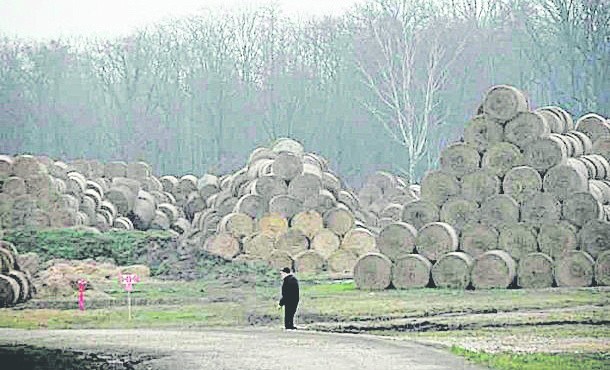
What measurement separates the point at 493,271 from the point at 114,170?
14182 millimetres

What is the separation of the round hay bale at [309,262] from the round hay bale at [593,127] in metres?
5.03

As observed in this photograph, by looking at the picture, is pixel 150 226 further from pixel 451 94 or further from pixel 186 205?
pixel 451 94

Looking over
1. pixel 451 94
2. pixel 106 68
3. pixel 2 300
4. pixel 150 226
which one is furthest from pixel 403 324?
pixel 106 68

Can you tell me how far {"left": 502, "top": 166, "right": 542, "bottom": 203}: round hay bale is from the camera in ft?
61.8

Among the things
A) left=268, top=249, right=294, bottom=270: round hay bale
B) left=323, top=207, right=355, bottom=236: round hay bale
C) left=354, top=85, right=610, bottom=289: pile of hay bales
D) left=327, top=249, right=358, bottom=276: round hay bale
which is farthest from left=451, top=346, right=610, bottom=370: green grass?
left=323, top=207, right=355, bottom=236: round hay bale

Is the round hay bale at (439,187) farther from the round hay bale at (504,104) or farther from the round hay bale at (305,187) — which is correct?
the round hay bale at (305,187)

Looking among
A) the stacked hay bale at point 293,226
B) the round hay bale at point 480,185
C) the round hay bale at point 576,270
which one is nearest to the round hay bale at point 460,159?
the round hay bale at point 480,185

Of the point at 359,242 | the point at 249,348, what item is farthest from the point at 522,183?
the point at 249,348

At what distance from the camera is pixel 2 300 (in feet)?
57.2

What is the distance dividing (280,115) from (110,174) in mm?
5417

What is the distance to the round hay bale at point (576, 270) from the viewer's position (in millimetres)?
17969

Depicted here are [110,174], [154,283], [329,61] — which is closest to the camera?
[154,283]

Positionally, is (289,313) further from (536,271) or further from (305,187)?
(305,187)

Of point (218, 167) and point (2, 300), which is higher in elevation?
point (218, 167)
